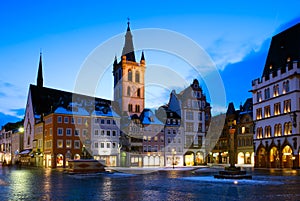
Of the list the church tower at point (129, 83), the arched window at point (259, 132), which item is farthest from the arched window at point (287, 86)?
the church tower at point (129, 83)

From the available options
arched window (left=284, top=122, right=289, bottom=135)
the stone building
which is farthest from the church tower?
arched window (left=284, top=122, right=289, bottom=135)

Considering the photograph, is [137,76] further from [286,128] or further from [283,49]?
[286,128]

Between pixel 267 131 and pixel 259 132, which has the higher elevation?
pixel 267 131

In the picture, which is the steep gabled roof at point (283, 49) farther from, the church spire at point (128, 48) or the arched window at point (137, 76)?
the church spire at point (128, 48)

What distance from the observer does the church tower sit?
10188 cm

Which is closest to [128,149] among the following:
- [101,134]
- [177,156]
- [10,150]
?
[101,134]

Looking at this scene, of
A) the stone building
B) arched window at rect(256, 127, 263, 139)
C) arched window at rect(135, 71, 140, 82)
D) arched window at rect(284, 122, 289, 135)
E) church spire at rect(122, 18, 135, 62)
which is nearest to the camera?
the stone building

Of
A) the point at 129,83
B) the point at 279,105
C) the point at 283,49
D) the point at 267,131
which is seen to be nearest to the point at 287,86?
the point at 279,105

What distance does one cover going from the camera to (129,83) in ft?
341

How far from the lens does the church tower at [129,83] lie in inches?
4011

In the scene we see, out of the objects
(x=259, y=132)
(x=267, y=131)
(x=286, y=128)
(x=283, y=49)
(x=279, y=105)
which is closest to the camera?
(x=286, y=128)

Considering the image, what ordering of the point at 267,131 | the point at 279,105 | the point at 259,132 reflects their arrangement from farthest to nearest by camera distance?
the point at 259,132 → the point at 267,131 → the point at 279,105

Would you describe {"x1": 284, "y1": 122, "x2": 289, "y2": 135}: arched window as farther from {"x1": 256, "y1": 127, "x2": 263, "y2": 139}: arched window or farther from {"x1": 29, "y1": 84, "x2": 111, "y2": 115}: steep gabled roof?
{"x1": 29, "y1": 84, "x2": 111, "y2": 115}: steep gabled roof

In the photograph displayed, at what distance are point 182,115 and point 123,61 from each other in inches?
923
